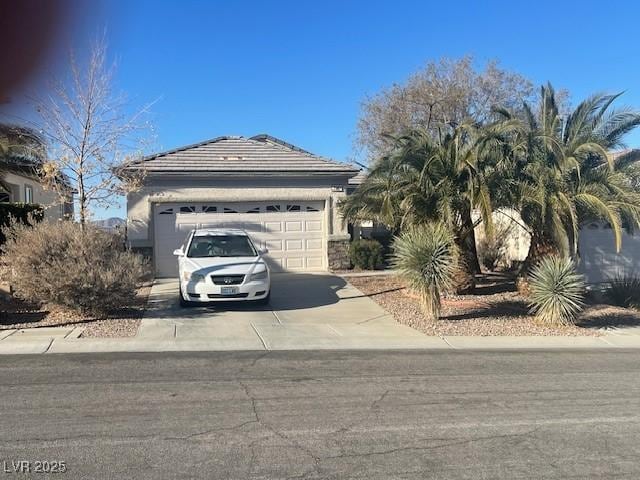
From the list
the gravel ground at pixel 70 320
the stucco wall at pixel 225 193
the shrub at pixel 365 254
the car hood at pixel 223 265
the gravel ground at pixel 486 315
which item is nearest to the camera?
the gravel ground at pixel 70 320

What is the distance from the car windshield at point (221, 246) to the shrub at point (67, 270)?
2106mm

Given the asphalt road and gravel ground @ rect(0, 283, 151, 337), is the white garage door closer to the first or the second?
gravel ground @ rect(0, 283, 151, 337)

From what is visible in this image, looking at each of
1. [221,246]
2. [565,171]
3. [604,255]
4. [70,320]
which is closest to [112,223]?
[221,246]

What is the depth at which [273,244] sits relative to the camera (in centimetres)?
1792

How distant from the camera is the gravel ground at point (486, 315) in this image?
11367 millimetres

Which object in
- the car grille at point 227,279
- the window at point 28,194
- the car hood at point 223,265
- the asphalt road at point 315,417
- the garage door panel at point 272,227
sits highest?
the window at point 28,194

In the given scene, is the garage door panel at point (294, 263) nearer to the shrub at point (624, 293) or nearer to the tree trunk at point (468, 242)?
the tree trunk at point (468, 242)

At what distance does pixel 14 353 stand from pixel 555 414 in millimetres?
7017

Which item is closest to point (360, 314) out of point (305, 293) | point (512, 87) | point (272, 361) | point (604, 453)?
point (305, 293)

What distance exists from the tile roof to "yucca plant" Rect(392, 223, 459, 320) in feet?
22.8

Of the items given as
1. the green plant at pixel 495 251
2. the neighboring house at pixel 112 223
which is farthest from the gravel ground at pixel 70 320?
the green plant at pixel 495 251

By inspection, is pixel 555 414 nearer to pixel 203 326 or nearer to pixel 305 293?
pixel 203 326

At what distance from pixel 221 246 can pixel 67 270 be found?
12.1 ft

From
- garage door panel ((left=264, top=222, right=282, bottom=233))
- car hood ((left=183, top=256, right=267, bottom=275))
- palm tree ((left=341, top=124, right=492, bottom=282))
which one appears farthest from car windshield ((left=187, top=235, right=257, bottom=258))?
garage door panel ((left=264, top=222, right=282, bottom=233))
